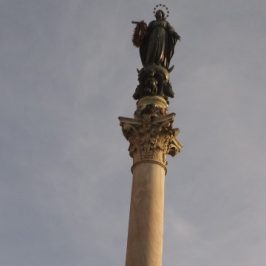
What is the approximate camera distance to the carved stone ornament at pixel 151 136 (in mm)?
20873

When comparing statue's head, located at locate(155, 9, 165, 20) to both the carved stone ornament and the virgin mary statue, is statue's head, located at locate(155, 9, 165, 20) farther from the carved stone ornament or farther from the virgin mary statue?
the carved stone ornament

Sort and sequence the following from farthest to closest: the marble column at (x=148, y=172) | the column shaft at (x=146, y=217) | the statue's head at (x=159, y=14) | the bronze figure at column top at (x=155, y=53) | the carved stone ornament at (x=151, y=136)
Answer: the statue's head at (x=159, y=14), the bronze figure at column top at (x=155, y=53), the carved stone ornament at (x=151, y=136), the marble column at (x=148, y=172), the column shaft at (x=146, y=217)

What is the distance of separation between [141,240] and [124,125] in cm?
Answer: 474

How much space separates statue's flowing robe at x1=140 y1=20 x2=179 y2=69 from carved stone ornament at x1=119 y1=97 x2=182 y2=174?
3396 mm

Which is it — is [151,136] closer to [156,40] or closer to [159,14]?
[156,40]

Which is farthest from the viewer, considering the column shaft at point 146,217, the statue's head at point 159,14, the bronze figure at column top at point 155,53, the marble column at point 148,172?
the statue's head at point 159,14

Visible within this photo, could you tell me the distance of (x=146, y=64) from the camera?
24.5 meters

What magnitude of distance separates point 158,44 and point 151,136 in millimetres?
5297

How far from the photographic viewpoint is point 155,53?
80.6 feet

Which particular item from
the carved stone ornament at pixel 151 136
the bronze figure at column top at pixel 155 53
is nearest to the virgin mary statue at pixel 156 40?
the bronze figure at column top at pixel 155 53

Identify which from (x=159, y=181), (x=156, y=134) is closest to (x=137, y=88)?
(x=156, y=134)

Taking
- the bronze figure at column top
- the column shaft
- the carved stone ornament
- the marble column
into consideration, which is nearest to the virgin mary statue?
the bronze figure at column top

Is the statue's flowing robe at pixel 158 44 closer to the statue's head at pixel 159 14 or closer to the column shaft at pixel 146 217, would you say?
the statue's head at pixel 159 14

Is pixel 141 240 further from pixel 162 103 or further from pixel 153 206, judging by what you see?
pixel 162 103
